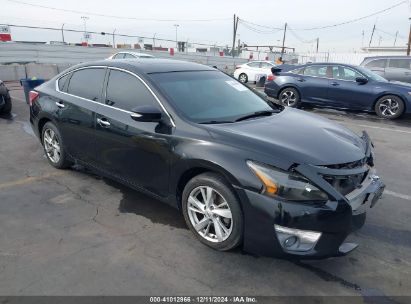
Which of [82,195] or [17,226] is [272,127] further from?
[17,226]

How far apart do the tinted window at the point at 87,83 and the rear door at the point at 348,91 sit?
768 cm

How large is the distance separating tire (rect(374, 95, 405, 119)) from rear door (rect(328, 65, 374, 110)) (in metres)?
0.25

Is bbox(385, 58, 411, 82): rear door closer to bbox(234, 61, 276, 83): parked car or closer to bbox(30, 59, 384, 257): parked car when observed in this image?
bbox(234, 61, 276, 83): parked car

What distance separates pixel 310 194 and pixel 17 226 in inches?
111

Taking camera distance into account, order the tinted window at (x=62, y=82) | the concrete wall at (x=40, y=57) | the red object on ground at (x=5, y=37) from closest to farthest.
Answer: the tinted window at (x=62, y=82) → the concrete wall at (x=40, y=57) → the red object on ground at (x=5, y=37)

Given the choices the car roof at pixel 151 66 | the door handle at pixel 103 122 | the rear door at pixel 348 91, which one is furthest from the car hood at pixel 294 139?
→ the rear door at pixel 348 91

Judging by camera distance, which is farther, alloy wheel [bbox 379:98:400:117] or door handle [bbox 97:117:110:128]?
alloy wheel [bbox 379:98:400:117]

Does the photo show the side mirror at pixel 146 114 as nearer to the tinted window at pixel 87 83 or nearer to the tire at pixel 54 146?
the tinted window at pixel 87 83

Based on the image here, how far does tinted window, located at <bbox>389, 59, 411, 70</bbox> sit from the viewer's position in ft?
44.9

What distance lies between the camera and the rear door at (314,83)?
10.4 meters

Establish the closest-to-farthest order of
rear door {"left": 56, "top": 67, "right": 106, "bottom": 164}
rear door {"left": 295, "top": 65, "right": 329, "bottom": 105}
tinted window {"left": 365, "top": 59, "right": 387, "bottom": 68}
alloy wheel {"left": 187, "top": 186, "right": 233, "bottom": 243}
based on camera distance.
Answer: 1. alloy wheel {"left": 187, "top": 186, "right": 233, "bottom": 243}
2. rear door {"left": 56, "top": 67, "right": 106, "bottom": 164}
3. rear door {"left": 295, "top": 65, "right": 329, "bottom": 105}
4. tinted window {"left": 365, "top": 59, "right": 387, "bottom": 68}

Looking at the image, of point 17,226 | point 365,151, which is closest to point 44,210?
point 17,226

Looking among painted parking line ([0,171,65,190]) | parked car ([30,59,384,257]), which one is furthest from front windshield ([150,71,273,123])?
painted parking line ([0,171,65,190])

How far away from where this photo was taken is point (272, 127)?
3400 mm
